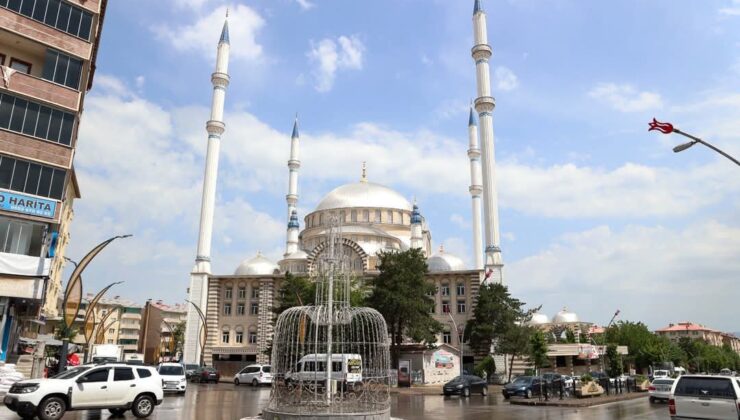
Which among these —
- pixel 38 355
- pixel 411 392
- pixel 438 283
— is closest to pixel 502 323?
pixel 438 283

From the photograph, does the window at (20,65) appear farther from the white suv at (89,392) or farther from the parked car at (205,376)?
the parked car at (205,376)

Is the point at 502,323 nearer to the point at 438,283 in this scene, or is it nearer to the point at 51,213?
the point at 438,283

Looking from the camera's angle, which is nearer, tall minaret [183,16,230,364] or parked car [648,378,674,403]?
parked car [648,378,674,403]

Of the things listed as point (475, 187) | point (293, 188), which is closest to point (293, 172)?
point (293, 188)

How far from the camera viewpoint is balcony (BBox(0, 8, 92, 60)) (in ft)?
77.4

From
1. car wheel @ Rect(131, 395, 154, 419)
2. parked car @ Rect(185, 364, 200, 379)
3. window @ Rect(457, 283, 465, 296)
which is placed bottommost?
car wheel @ Rect(131, 395, 154, 419)

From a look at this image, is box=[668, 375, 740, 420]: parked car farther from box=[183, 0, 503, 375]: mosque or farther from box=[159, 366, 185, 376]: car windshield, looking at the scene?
box=[183, 0, 503, 375]: mosque

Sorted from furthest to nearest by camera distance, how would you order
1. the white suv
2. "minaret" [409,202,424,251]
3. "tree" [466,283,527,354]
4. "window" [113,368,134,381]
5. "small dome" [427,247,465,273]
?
1. "minaret" [409,202,424,251]
2. "small dome" [427,247,465,273]
3. "tree" [466,283,527,354]
4. "window" [113,368,134,381]
5. the white suv

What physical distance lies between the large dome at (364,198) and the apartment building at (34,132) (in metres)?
44.5

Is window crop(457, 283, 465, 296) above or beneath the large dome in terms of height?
beneath

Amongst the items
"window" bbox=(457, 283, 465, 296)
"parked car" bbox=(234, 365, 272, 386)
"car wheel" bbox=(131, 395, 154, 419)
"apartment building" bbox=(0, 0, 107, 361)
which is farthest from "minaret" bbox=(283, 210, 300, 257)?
"car wheel" bbox=(131, 395, 154, 419)

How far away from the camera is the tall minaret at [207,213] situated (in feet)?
179

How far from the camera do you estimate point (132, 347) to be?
9731cm


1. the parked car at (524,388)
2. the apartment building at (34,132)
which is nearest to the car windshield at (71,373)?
the apartment building at (34,132)
